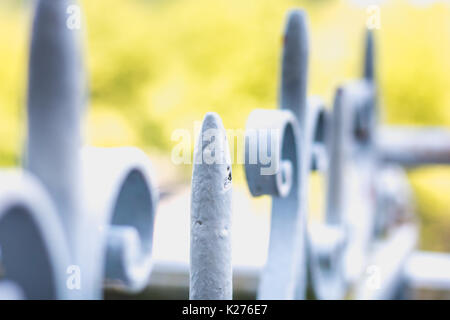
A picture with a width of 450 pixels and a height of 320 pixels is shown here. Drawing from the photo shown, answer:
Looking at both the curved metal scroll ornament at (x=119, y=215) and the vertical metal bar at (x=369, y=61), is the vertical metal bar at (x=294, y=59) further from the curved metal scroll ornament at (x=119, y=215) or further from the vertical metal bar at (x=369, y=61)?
the vertical metal bar at (x=369, y=61)

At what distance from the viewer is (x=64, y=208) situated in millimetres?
475

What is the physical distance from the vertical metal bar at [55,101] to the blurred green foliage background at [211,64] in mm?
5188

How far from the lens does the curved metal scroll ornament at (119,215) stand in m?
0.50

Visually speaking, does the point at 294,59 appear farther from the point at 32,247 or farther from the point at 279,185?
the point at 32,247

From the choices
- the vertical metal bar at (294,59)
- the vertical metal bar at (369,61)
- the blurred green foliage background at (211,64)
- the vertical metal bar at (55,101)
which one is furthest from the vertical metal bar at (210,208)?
the blurred green foliage background at (211,64)

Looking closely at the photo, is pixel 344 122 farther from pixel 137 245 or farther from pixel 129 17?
pixel 129 17

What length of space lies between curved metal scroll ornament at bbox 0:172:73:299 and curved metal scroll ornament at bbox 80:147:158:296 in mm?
34

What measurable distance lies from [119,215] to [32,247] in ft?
0.60

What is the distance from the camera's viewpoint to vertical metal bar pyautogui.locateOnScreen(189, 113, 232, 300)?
21.5 inches

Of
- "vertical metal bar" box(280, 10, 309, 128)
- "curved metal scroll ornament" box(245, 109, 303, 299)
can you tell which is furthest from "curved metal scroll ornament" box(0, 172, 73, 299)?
"vertical metal bar" box(280, 10, 309, 128)

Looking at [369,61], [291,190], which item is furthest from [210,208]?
[369,61]

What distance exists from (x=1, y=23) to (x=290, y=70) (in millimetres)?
5282

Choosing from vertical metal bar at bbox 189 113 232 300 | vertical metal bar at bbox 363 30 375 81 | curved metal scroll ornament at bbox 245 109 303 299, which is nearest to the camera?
vertical metal bar at bbox 189 113 232 300

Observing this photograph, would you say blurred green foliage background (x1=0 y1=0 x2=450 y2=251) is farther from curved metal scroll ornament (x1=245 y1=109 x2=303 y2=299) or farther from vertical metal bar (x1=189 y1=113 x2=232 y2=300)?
vertical metal bar (x1=189 y1=113 x2=232 y2=300)
